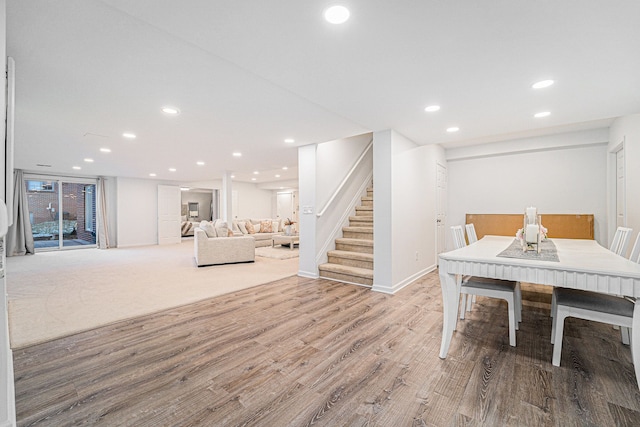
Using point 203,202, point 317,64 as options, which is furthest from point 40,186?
point 317,64

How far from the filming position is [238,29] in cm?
163

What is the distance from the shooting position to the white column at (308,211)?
15.0 ft

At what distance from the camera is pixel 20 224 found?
713 centimetres

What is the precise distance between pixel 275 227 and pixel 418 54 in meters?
7.79

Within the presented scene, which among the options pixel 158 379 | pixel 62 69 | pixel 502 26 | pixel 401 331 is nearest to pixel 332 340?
pixel 401 331

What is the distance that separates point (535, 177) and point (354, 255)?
3.74 meters

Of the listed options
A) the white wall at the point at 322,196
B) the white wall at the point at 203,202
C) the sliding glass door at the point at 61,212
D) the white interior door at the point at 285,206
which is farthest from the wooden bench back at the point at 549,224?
the sliding glass door at the point at 61,212

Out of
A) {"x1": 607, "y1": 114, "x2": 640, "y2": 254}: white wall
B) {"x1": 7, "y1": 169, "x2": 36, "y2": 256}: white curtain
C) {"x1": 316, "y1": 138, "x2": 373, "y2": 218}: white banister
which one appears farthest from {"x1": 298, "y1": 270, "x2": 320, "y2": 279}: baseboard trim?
{"x1": 7, "y1": 169, "x2": 36, "y2": 256}: white curtain

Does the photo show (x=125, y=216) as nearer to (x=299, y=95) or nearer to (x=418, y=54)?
(x=299, y=95)

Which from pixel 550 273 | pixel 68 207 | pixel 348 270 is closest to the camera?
pixel 550 273

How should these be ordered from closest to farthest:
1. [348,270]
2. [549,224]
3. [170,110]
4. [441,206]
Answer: [170,110] → [348,270] → [549,224] → [441,206]

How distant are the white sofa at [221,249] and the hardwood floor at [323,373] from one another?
2657mm

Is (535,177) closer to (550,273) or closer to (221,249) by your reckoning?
(550,273)

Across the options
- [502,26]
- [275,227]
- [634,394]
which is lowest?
[634,394]
